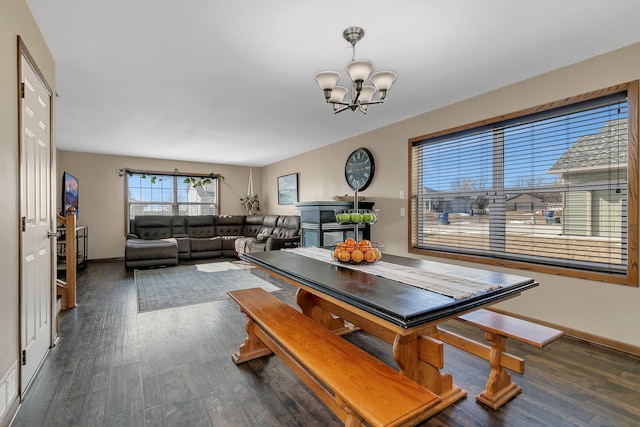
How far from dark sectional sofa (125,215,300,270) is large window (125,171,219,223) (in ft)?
1.61

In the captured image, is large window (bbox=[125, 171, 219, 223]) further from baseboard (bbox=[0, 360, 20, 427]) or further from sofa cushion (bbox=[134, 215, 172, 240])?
baseboard (bbox=[0, 360, 20, 427])

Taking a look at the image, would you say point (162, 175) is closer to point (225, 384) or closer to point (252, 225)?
point (252, 225)

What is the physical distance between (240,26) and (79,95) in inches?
91.6

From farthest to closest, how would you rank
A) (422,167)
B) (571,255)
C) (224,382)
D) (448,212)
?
1. (422,167)
2. (448,212)
3. (571,255)
4. (224,382)

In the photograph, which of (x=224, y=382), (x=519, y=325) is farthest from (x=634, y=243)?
(x=224, y=382)

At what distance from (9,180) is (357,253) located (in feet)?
6.42

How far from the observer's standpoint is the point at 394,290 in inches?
58.8

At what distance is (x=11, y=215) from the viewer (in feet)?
5.41

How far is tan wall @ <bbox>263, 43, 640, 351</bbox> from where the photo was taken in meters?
2.37

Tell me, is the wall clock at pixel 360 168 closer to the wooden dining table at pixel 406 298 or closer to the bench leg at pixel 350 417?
the wooden dining table at pixel 406 298

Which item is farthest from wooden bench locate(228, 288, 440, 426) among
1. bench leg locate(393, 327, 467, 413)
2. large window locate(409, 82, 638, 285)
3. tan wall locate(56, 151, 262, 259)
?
tan wall locate(56, 151, 262, 259)

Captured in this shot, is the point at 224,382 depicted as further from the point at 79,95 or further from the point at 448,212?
the point at 79,95

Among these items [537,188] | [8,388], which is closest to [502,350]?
[537,188]

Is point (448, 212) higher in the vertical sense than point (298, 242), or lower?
higher
